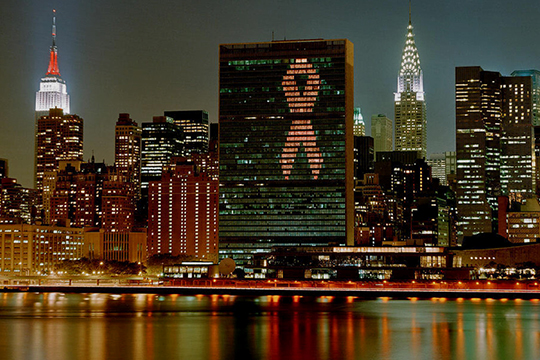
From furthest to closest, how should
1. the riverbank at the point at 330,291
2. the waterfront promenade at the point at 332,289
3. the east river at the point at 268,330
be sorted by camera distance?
the waterfront promenade at the point at 332,289, the riverbank at the point at 330,291, the east river at the point at 268,330

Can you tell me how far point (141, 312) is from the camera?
390 feet

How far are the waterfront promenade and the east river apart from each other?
515 inches

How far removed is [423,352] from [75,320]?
4712cm

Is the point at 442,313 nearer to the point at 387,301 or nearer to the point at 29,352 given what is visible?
the point at 387,301

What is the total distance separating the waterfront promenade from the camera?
505 feet

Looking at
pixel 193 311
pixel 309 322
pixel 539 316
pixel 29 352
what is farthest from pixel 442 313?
pixel 29 352

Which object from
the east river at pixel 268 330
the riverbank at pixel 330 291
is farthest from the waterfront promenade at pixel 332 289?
the east river at pixel 268 330

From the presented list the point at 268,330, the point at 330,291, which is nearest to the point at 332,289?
the point at 330,291

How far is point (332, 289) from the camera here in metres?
155

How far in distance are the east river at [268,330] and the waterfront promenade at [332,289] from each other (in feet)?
42.9

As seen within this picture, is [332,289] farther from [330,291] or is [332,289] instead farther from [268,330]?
[268,330]

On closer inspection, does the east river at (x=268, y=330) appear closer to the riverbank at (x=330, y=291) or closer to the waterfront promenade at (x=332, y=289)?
the riverbank at (x=330, y=291)

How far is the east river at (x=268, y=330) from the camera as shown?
79.9m

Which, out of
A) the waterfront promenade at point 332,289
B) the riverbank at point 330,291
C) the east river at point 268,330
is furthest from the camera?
the waterfront promenade at point 332,289
